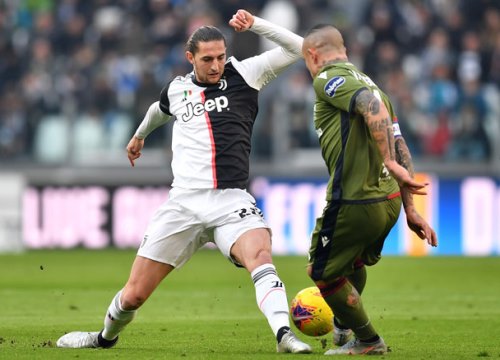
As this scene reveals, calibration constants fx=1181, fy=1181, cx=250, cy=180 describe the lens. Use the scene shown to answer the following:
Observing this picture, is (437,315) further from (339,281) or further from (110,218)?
(110,218)

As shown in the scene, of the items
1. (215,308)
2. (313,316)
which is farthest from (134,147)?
(215,308)

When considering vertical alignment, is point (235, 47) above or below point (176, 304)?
above

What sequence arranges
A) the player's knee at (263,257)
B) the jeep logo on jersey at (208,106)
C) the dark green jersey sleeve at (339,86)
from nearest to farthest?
the dark green jersey sleeve at (339,86)
the player's knee at (263,257)
the jeep logo on jersey at (208,106)

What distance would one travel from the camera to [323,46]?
24.7 feet

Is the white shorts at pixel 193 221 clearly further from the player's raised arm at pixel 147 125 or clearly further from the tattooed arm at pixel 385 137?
the tattooed arm at pixel 385 137

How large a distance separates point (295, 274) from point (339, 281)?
8704 millimetres

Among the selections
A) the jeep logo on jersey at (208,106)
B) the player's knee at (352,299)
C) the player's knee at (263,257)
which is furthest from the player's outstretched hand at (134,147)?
the player's knee at (352,299)

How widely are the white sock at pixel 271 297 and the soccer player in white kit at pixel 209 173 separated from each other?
0.34 feet

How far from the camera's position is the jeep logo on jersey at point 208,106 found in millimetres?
8250

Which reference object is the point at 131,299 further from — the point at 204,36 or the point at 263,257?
the point at 204,36

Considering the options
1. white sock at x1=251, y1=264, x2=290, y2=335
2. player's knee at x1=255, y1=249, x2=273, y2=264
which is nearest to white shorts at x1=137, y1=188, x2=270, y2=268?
player's knee at x1=255, y1=249, x2=273, y2=264

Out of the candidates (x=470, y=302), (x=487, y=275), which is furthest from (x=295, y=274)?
(x=470, y=302)

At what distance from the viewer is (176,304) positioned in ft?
41.0

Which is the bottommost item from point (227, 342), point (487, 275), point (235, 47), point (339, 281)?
point (487, 275)
